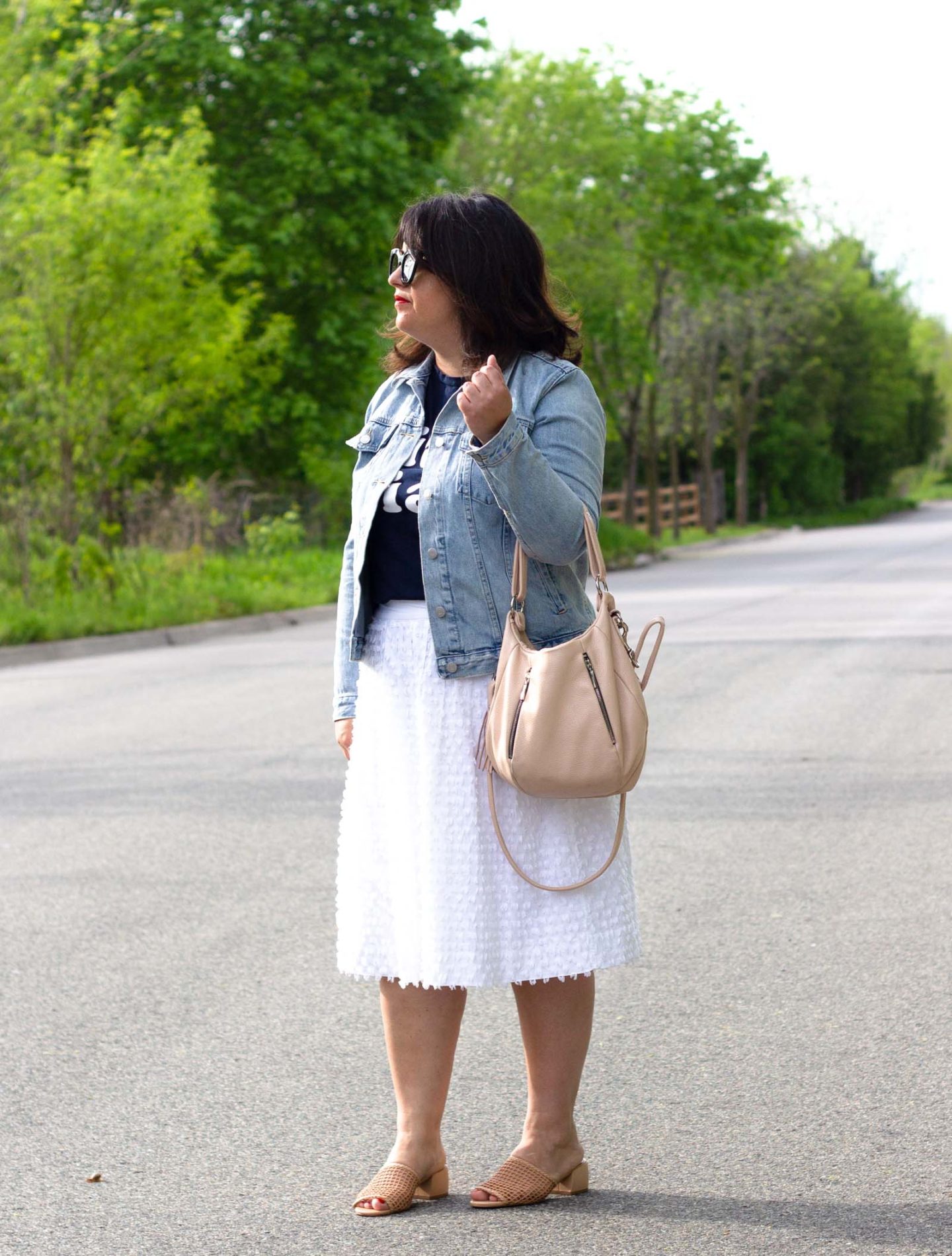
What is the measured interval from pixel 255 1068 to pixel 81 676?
33.5 feet

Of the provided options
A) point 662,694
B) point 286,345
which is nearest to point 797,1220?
point 662,694

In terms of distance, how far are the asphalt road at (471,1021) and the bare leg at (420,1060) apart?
0.12m

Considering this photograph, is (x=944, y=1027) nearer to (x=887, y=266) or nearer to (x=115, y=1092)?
(x=115, y=1092)

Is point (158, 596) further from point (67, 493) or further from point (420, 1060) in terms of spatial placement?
point (420, 1060)

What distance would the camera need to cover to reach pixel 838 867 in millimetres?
6312

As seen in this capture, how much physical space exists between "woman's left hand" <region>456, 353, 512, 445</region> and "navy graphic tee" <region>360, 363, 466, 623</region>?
11.7 inches

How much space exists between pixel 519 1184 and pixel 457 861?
25.5 inches

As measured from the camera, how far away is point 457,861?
10.6ft

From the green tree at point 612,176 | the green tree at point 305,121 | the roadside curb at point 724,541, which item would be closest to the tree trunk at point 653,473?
the roadside curb at point 724,541

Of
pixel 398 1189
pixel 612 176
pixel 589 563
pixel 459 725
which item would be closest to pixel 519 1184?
pixel 398 1189

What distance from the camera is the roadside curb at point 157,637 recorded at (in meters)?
16.3

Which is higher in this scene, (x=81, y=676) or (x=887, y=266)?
(x=887, y=266)

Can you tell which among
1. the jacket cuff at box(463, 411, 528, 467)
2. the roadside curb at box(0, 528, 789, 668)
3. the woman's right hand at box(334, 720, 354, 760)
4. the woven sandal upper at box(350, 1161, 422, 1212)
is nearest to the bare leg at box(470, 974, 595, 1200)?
the woven sandal upper at box(350, 1161, 422, 1212)

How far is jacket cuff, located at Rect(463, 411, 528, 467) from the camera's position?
2.96 meters
